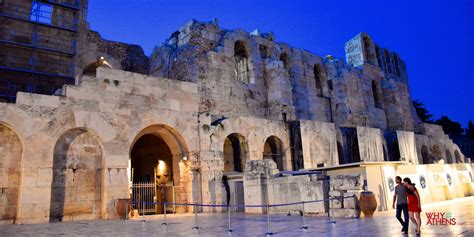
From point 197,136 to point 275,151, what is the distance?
191 inches

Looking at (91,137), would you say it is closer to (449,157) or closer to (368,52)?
(368,52)

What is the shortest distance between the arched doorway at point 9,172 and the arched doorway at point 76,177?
3.39 ft

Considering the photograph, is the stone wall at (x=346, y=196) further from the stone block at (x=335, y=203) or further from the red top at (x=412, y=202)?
the red top at (x=412, y=202)

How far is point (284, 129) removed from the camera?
17.7 m

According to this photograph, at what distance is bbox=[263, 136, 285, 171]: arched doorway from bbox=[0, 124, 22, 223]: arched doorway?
10.5 m

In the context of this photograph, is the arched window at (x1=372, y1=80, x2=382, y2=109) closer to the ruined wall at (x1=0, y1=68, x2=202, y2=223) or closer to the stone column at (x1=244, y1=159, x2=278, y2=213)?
the stone column at (x1=244, y1=159, x2=278, y2=213)

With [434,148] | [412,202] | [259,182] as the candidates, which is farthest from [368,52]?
[412,202]

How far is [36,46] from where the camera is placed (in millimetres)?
16625

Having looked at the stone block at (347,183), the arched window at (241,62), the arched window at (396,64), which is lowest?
the stone block at (347,183)

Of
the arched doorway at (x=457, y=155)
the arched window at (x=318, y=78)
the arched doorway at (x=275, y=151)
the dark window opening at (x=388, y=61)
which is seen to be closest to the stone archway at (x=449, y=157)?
the arched doorway at (x=457, y=155)

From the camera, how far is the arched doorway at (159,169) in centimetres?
1448

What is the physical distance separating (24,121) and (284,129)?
1126 cm

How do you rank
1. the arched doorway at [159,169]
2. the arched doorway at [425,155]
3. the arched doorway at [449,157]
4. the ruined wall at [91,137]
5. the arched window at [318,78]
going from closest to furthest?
the ruined wall at [91,137] → the arched doorway at [159,169] → the arched window at [318,78] → the arched doorway at [425,155] → the arched doorway at [449,157]

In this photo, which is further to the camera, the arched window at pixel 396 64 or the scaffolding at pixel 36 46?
the arched window at pixel 396 64
